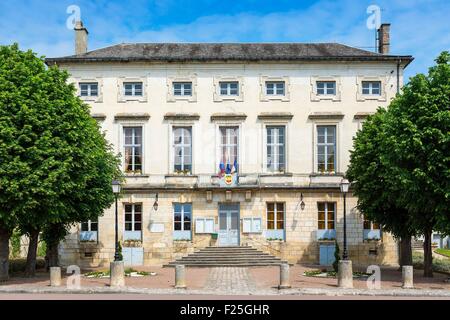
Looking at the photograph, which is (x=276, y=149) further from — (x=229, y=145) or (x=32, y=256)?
(x=32, y=256)

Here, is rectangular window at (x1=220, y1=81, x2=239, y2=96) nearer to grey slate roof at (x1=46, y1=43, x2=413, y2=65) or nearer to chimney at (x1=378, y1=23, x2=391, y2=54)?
grey slate roof at (x1=46, y1=43, x2=413, y2=65)

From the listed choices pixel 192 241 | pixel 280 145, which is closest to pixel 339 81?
pixel 280 145

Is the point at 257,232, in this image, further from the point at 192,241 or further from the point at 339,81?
the point at 339,81

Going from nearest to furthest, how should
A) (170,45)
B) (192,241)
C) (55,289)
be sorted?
(55,289) < (192,241) < (170,45)

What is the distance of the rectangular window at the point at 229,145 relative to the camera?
29172 millimetres

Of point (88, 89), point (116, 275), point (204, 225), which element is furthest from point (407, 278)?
point (88, 89)

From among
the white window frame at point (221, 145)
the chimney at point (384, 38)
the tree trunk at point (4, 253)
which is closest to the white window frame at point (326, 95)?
the chimney at point (384, 38)

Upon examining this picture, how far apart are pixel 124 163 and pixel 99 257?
511 cm

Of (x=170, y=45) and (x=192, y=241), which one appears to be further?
(x=170, y=45)

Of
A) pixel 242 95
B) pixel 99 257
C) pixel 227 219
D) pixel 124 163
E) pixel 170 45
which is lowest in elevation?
pixel 99 257

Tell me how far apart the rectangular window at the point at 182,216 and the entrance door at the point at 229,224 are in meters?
1.65

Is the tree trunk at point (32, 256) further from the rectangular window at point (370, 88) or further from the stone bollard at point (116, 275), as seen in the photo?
the rectangular window at point (370, 88)

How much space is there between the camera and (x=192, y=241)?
28.5 metres

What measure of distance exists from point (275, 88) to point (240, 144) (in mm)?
3643
